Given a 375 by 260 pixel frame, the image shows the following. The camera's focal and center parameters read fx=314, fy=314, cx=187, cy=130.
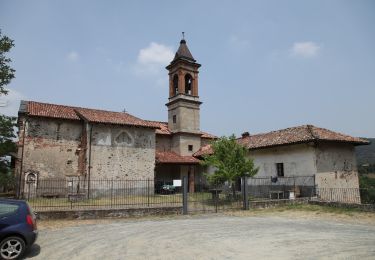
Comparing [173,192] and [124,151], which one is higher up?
[124,151]

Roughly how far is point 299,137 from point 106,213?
46.6ft

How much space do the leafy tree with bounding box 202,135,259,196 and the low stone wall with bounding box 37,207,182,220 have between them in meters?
5.37

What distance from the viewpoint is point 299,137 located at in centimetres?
2209

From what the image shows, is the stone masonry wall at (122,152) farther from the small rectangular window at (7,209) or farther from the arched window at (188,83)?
the small rectangular window at (7,209)

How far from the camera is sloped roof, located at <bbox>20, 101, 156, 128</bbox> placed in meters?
24.3

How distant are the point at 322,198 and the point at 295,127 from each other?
650 cm

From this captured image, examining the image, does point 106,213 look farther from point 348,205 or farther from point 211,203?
point 348,205

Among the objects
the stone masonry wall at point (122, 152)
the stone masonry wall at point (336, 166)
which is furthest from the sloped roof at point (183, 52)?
the stone masonry wall at point (336, 166)

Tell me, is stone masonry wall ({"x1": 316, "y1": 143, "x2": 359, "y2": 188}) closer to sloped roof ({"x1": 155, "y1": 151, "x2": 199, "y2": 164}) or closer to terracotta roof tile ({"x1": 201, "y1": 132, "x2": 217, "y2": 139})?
sloped roof ({"x1": 155, "y1": 151, "x2": 199, "y2": 164})

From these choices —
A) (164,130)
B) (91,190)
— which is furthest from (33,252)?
(164,130)

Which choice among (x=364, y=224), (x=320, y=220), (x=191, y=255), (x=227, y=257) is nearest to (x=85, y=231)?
(x=191, y=255)

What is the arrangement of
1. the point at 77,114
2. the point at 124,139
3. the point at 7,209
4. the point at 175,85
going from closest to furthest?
the point at 7,209 → the point at 77,114 → the point at 124,139 → the point at 175,85

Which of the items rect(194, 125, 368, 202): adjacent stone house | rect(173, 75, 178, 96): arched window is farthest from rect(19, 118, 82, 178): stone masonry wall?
rect(194, 125, 368, 202): adjacent stone house

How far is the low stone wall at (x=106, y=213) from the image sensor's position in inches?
538
